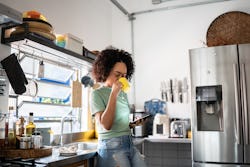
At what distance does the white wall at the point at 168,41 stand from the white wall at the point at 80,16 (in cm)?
Result: 37

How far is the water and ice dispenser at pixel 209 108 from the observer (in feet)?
8.72

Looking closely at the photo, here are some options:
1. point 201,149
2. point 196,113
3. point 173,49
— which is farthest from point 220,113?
point 173,49

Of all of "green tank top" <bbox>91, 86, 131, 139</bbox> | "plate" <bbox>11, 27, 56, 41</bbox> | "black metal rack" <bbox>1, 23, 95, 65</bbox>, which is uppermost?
"plate" <bbox>11, 27, 56, 41</bbox>

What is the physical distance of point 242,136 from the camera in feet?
8.16

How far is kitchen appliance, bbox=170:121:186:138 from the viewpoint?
310 cm

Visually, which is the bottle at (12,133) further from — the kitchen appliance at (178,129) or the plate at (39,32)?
A: the kitchen appliance at (178,129)

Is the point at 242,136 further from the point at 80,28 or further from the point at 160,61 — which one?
the point at 80,28

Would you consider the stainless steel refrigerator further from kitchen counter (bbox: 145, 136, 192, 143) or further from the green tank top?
the green tank top

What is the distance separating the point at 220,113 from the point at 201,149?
16.5 inches

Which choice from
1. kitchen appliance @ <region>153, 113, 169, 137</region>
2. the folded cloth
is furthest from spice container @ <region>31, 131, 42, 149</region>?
kitchen appliance @ <region>153, 113, 169, 137</region>

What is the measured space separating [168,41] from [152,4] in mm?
562

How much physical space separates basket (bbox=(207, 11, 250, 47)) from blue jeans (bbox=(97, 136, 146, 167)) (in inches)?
79.4

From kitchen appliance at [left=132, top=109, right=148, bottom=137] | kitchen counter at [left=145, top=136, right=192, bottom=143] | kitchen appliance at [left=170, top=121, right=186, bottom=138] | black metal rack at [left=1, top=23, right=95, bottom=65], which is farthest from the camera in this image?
kitchen appliance at [left=132, top=109, right=148, bottom=137]

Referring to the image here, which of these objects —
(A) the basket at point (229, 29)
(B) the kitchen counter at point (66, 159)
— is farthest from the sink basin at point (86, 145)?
(A) the basket at point (229, 29)
